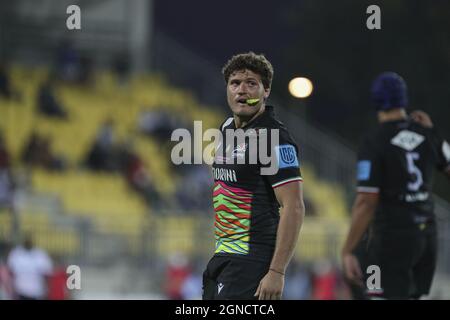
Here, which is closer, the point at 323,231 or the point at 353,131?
the point at 323,231

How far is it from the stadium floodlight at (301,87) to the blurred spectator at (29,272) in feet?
43.1

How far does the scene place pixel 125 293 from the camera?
18297mm

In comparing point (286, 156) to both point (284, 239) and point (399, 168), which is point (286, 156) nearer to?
point (284, 239)

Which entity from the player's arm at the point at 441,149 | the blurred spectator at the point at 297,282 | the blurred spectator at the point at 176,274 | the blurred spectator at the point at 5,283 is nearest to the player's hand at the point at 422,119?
the player's arm at the point at 441,149

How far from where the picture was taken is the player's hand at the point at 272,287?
242 inches

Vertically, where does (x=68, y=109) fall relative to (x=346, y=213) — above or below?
above

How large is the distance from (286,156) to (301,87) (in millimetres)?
22848

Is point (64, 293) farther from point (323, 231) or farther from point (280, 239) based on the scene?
point (280, 239)

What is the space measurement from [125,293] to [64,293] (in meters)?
2.89

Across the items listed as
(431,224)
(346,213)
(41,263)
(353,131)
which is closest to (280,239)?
(431,224)

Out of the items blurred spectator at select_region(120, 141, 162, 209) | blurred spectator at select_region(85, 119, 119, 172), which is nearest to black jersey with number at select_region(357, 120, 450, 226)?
blurred spectator at select_region(120, 141, 162, 209)

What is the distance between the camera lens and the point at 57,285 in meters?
15.3
